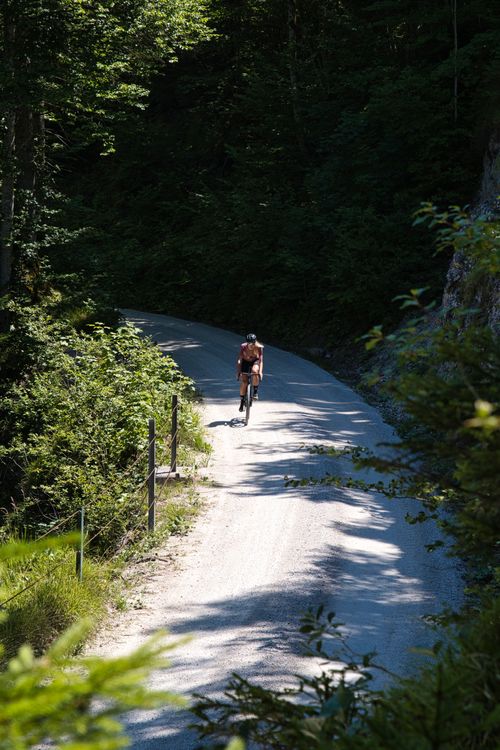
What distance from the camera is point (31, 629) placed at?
24.0 ft

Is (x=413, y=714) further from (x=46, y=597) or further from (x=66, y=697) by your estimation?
(x=46, y=597)

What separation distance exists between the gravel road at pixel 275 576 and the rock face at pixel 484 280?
10.7 feet

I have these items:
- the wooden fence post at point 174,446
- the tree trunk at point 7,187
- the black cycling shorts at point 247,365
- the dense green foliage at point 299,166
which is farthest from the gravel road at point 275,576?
the dense green foliage at point 299,166

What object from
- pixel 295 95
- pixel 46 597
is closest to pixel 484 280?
pixel 46 597

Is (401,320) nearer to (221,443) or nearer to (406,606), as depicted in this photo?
(221,443)

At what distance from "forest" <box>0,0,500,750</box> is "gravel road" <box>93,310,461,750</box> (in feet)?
1.63

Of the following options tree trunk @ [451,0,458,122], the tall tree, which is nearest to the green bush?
the tall tree

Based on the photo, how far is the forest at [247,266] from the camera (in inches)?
127

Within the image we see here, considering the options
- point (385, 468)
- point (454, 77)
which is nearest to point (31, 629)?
point (385, 468)

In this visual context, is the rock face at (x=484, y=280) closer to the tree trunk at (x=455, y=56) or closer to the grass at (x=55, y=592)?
the tree trunk at (x=455, y=56)

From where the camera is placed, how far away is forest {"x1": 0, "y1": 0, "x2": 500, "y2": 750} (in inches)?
127

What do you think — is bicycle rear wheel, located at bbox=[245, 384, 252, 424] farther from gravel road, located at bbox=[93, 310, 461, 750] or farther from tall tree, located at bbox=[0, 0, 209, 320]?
tall tree, located at bbox=[0, 0, 209, 320]

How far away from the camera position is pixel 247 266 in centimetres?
2877

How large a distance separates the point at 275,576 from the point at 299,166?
22836mm
